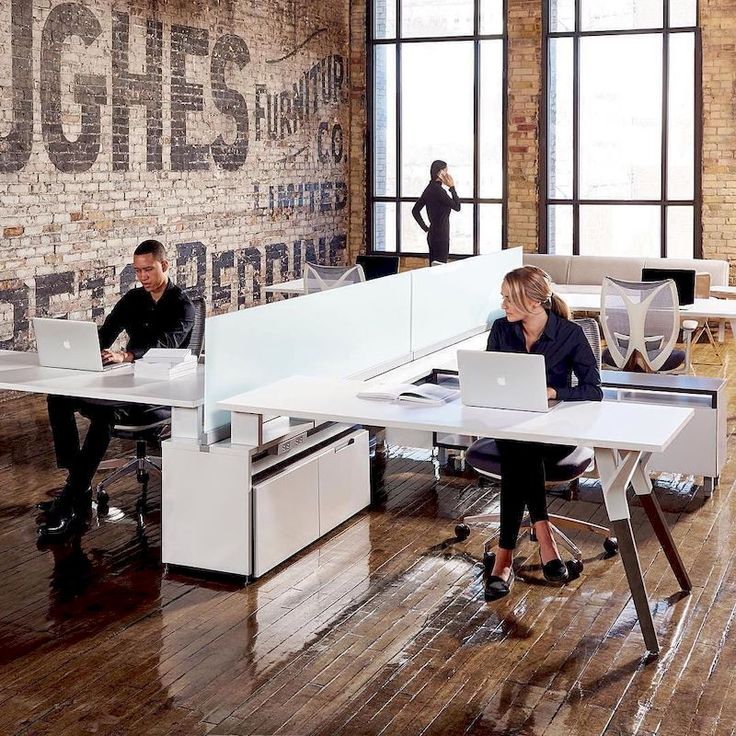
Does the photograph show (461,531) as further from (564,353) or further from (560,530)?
(564,353)

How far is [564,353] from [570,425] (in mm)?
624

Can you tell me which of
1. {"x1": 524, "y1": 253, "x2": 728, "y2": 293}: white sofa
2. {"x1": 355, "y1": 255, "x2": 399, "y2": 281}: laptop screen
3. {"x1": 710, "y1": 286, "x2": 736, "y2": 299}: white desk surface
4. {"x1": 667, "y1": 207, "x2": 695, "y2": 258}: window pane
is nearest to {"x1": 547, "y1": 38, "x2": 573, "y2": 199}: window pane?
{"x1": 667, "y1": 207, "x2": 695, "y2": 258}: window pane

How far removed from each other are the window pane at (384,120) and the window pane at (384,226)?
0.57ft

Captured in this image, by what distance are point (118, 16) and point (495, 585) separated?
6933mm

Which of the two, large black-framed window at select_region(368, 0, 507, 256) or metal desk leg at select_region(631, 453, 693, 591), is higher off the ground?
large black-framed window at select_region(368, 0, 507, 256)

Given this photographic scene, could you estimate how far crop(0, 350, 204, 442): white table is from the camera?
498 cm

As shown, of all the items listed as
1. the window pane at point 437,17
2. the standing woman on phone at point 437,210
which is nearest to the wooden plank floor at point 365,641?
the standing woman on phone at point 437,210

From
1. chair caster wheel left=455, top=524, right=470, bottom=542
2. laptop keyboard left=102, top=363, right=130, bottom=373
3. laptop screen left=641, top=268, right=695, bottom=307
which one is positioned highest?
laptop screen left=641, top=268, right=695, bottom=307

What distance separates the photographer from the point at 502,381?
472 centimetres

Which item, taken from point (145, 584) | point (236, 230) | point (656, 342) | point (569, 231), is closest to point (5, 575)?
point (145, 584)

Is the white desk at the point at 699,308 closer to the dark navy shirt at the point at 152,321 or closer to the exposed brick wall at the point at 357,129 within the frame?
the dark navy shirt at the point at 152,321

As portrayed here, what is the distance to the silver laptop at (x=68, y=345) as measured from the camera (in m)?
5.57

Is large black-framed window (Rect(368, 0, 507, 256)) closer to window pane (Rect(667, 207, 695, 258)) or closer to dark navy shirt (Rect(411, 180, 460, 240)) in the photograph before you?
dark navy shirt (Rect(411, 180, 460, 240))

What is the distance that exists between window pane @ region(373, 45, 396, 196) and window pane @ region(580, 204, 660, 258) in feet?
8.07
